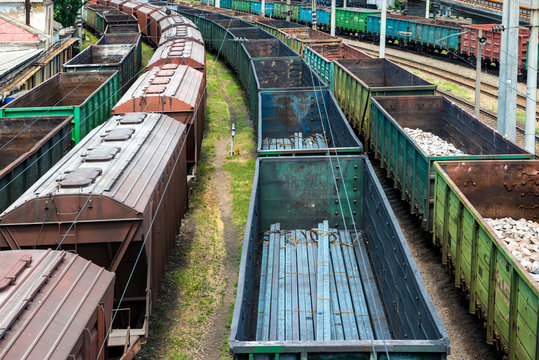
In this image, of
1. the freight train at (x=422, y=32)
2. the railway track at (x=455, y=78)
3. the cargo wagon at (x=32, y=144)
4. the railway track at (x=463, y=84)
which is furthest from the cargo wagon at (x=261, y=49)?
the cargo wagon at (x=32, y=144)

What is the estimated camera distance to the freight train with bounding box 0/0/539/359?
26.3 ft

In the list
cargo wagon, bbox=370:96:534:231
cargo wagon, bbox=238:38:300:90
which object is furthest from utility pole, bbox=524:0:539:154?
cargo wagon, bbox=238:38:300:90

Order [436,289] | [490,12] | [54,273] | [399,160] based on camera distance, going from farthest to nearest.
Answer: [490,12] → [399,160] → [436,289] → [54,273]

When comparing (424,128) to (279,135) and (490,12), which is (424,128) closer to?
(279,135)

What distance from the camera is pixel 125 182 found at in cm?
1016

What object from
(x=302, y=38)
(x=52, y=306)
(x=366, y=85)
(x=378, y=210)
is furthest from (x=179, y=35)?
(x=52, y=306)

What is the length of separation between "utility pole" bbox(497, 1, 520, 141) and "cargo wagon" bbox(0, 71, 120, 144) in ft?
37.3

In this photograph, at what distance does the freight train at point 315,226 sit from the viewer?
8.01m

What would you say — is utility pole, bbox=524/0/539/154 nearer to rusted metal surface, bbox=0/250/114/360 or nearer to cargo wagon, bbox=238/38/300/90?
rusted metal surface, bbox=0/250/114/360

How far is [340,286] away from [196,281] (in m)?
4.05

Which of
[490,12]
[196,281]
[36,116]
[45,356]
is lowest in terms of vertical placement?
[196,281]

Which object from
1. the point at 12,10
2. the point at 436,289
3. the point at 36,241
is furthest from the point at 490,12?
the point at 36,241

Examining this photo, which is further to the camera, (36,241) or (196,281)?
(196,281)

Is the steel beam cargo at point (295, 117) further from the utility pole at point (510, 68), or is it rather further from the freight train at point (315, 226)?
the utility pole at point (510, 68)
